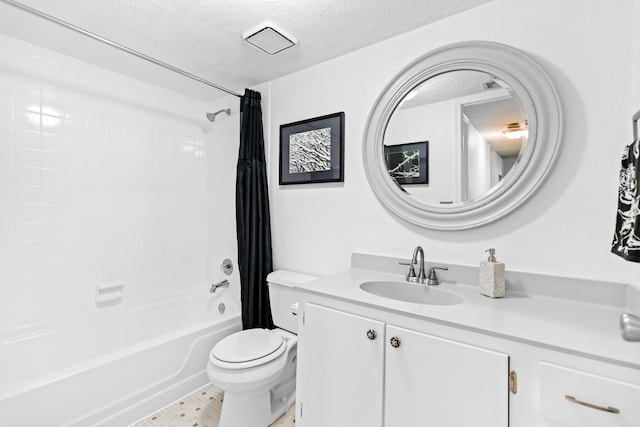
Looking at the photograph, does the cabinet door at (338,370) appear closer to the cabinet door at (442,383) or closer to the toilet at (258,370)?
the cabinet door at (442,383)

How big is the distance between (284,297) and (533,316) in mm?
1350

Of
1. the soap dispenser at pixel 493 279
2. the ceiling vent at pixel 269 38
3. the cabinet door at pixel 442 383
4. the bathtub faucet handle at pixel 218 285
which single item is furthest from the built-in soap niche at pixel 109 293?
the soap dispenser at pixel 493 279

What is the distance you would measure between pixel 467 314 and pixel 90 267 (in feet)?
8.03

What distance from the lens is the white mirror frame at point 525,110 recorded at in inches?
48.4

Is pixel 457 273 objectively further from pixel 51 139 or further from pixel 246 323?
pixel 51 139

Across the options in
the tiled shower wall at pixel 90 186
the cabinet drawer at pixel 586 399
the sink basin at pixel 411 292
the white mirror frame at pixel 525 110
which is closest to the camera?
the cabinet drawer at pixel 586 399

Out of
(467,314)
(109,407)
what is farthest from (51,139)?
(467,314)

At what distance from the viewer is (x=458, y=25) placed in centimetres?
144

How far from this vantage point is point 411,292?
1444 millimetres

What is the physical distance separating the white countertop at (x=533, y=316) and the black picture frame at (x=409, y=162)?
586 mm

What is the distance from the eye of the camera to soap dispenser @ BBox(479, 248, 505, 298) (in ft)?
3.91

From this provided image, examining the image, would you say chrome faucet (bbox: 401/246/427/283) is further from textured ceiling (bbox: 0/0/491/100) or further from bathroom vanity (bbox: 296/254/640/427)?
textured ceiling (bbox: 0/0/491/100)

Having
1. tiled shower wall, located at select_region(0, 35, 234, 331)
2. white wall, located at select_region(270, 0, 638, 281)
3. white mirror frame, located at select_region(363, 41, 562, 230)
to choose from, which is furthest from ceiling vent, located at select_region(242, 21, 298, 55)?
tiled shower wall, located at select_region(0, 35, 234, 331)

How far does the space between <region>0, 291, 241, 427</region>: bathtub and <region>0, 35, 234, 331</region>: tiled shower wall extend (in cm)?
13
